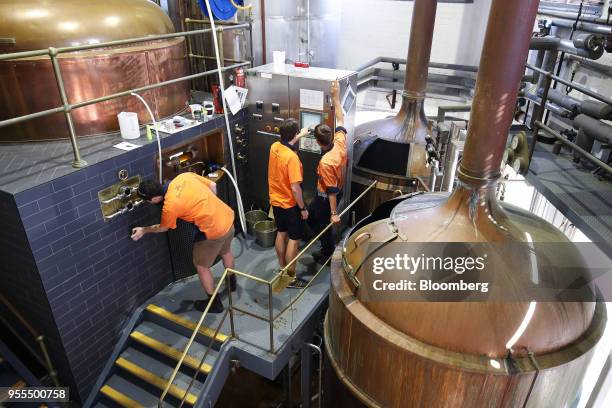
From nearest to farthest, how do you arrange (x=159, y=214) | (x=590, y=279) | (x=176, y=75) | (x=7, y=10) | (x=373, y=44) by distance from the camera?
(x=590, y=279) → (x=7, y=10) → (x=159, y=214) → (x=176, y=75) → (x=373, y=44)

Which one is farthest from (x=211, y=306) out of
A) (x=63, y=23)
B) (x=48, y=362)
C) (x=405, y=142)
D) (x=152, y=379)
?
(x=405, y=142)

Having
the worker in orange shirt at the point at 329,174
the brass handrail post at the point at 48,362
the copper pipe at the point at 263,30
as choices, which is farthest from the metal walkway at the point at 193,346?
the copper pipe at the point at 263,30

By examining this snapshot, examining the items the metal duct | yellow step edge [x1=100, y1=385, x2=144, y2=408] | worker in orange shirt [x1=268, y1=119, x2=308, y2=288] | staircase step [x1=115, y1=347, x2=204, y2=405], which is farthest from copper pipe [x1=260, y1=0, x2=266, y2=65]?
yellow step edge [x1=100, y1=385, x2=144, y2=408]

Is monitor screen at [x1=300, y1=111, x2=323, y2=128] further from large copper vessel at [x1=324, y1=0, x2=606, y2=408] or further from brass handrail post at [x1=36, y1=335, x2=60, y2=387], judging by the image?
brass handrail post at [x1=36, y1=335, x2=60, y2=387]

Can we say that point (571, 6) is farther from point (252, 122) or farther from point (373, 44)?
point (252, 122)

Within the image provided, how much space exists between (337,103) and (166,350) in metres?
3.61

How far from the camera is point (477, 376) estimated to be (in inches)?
101

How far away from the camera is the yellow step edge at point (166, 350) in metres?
4.54

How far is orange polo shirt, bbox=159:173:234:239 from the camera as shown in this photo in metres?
4.23

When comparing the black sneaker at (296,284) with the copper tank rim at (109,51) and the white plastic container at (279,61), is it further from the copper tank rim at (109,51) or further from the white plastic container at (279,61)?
the copper tank rim at (109,51)

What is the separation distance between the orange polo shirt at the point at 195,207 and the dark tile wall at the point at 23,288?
122cm

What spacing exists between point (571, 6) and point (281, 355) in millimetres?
6297

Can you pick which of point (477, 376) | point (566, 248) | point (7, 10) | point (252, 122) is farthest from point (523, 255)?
point (7, 10)

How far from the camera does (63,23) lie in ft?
14.2
